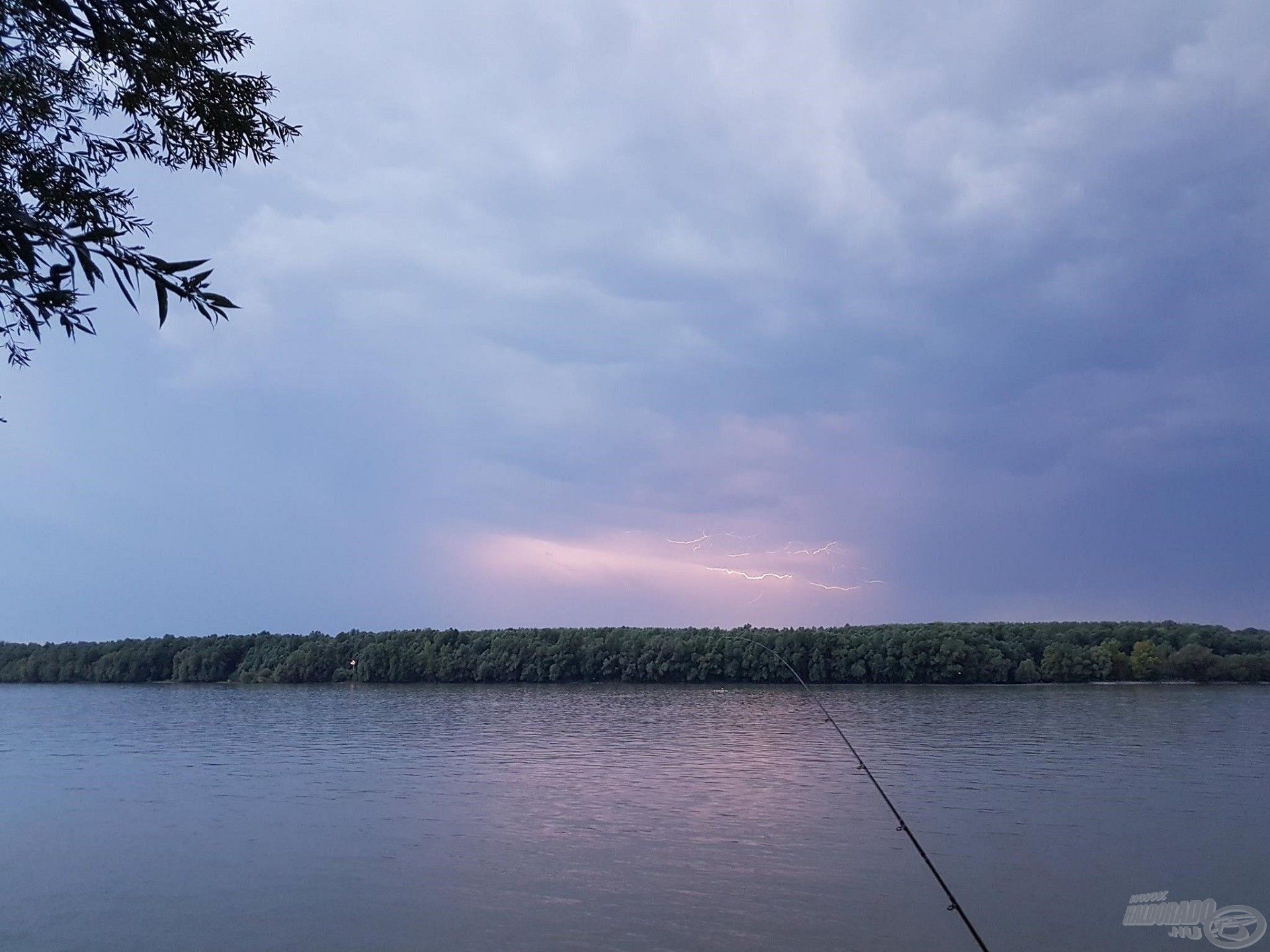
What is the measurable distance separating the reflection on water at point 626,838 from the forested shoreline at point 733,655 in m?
39.7

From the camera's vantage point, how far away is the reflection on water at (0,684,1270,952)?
1311 centimetres

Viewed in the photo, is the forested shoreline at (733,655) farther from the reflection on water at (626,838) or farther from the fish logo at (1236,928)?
the fish logo at (1236,928)

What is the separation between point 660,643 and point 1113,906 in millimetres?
76058

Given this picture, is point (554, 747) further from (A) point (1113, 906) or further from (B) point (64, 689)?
(B) point (64, 689)

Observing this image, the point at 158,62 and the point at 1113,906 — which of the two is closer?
the point at 158,62

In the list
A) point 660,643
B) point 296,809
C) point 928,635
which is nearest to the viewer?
point 296,809

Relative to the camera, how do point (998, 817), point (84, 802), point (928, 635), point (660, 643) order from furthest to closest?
point (660, 643)
point (928, 635)
point (84, 802)
point (998, 817)

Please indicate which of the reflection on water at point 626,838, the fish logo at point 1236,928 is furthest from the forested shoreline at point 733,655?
the fish logo at point 1236,928

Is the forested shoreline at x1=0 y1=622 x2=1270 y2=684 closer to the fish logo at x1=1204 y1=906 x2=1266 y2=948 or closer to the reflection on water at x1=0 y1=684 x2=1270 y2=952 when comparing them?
the reflection on water at x1=0 y1=684 x2=1270 y2=952

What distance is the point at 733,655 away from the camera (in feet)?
277

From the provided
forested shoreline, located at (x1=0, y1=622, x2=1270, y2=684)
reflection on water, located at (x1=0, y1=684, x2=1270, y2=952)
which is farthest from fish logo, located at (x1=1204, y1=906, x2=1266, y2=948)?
forested shoreline, located at (x1=0, y1=622, x2=1270, y2=684)

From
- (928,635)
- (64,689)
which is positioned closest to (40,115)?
(928,635)

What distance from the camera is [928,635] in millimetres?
80875

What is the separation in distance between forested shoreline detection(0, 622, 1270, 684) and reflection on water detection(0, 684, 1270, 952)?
3969 cm
